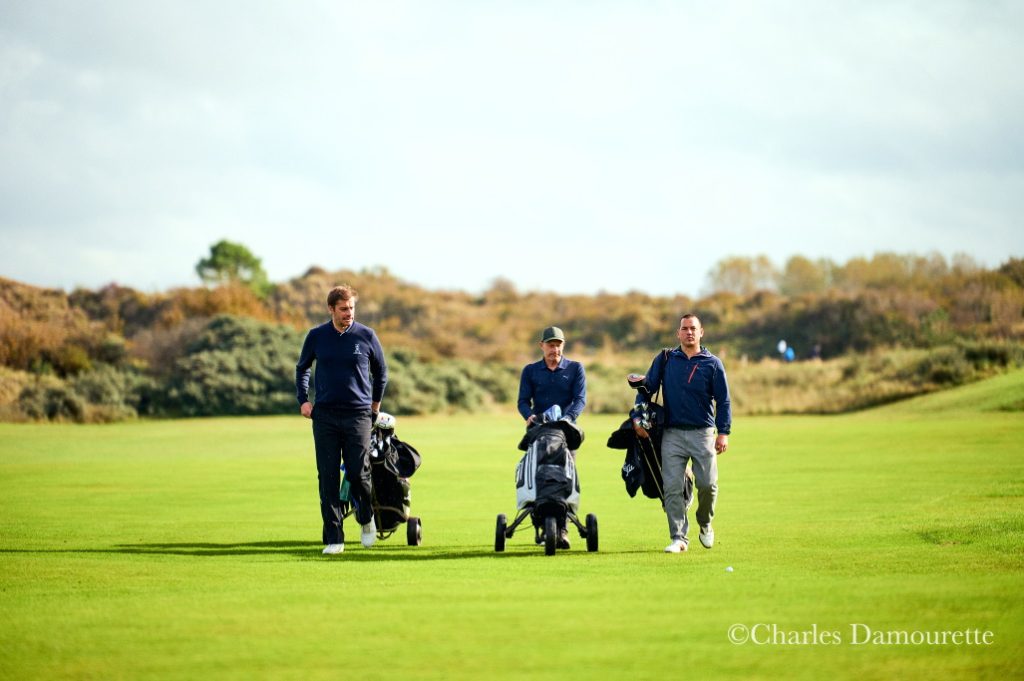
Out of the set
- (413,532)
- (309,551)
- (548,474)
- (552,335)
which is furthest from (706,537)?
(309,551)

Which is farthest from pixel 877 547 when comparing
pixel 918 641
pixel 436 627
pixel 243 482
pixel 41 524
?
pixel 243 482

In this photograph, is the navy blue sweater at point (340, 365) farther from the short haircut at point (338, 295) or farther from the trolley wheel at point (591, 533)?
the trolley wheel at point (591, 533)

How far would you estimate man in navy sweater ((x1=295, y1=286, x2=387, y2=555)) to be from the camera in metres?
11.9

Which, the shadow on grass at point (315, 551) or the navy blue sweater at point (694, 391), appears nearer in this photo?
the shadow on grass at point (315, 551)

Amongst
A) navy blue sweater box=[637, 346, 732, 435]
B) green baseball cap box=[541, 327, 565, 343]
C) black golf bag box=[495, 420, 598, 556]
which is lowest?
black golf bag box=[495, 420, 598, 556]

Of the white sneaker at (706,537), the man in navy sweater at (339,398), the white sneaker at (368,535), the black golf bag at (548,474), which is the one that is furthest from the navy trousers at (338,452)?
the white sneaker at (706,537)

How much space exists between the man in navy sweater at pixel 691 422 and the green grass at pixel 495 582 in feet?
1.34

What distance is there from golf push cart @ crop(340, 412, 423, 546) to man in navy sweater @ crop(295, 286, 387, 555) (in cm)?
18

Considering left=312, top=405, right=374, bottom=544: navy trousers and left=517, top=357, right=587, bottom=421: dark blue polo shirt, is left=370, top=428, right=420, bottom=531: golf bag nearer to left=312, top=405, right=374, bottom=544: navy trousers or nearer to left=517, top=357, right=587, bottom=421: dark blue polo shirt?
left=312, top=405, right=374, bottom=544: navy trousers

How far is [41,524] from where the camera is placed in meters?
14.3

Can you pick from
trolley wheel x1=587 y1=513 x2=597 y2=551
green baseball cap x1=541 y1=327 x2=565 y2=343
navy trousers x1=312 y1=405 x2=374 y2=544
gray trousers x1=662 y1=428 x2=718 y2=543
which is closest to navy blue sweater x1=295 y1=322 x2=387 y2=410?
navy trousers x1=312 y1=405 x2=374 y2=544

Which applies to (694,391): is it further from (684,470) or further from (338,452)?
(338,452)

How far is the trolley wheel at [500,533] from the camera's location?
11531 mm

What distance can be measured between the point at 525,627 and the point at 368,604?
137 centimetres
